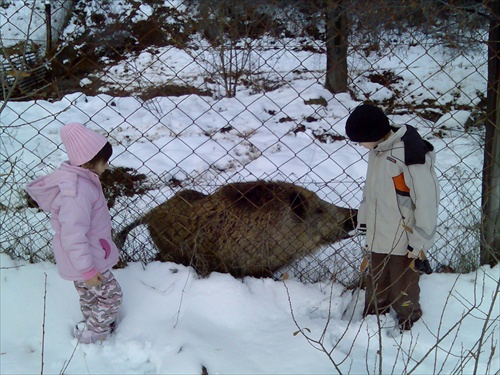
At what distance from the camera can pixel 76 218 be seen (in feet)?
7.34

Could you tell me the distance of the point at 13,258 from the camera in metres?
3.12

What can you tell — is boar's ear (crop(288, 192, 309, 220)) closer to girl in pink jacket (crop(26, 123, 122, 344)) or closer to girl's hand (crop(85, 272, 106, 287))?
girl in pink jacket (crop(26, 123, 122, 344))

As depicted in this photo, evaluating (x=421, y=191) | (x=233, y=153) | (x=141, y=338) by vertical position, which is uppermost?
(x=233, y=153)

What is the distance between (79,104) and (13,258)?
395 centimetres

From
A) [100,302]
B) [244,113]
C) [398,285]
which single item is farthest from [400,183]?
[244,113]

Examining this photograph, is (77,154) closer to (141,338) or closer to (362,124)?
(141,338)

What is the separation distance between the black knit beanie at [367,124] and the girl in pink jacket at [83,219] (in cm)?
119

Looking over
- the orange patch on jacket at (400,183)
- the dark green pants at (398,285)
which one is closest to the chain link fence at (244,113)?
the dark green pants at (398,285)

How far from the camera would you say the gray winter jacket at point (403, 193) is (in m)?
2.27

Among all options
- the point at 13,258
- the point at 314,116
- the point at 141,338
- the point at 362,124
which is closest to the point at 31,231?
the point at 13,258

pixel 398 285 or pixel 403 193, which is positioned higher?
pixel 403 193

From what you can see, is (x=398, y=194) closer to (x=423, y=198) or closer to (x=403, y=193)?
(x=403, y=193)

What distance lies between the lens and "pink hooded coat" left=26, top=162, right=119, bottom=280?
2.24 m

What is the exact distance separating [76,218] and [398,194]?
1560 mm
